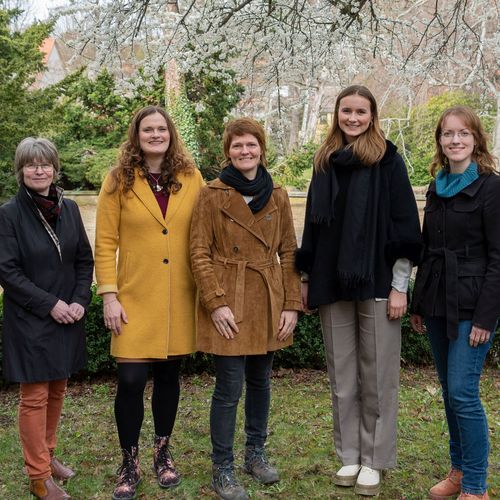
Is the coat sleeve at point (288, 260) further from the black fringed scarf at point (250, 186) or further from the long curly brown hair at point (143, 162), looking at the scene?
the long curly brown hair at point (143, 162)

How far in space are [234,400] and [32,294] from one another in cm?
111

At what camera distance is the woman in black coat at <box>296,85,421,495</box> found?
291 cm

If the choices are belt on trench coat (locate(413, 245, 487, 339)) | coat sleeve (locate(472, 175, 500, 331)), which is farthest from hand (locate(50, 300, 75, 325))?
coat sleeve (locate(472, 175, 500, 331))

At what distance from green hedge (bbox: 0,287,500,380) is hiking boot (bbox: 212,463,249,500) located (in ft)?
8.02

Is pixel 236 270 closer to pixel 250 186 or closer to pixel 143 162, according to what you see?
pixel 250 186

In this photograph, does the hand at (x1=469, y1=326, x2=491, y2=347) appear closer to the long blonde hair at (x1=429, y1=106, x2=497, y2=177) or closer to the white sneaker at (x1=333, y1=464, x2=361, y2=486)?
the long blonde hair at (x1=429, y1=106, x2=497, y2=177)

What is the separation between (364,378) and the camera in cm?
309

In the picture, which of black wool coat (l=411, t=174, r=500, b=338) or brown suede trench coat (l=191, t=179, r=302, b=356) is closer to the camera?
black wool coat (l=411, t=174, r=500, b=338)

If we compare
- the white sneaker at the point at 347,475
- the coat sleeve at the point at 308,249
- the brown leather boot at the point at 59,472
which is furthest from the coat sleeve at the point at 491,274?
the brown leather boot at the point at 59,472

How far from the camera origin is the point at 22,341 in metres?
2.96

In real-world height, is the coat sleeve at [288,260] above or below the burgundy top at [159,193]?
below

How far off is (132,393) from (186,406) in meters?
1.89

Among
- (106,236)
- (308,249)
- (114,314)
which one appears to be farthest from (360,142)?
(114,314)

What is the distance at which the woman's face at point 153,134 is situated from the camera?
3.01 metres
